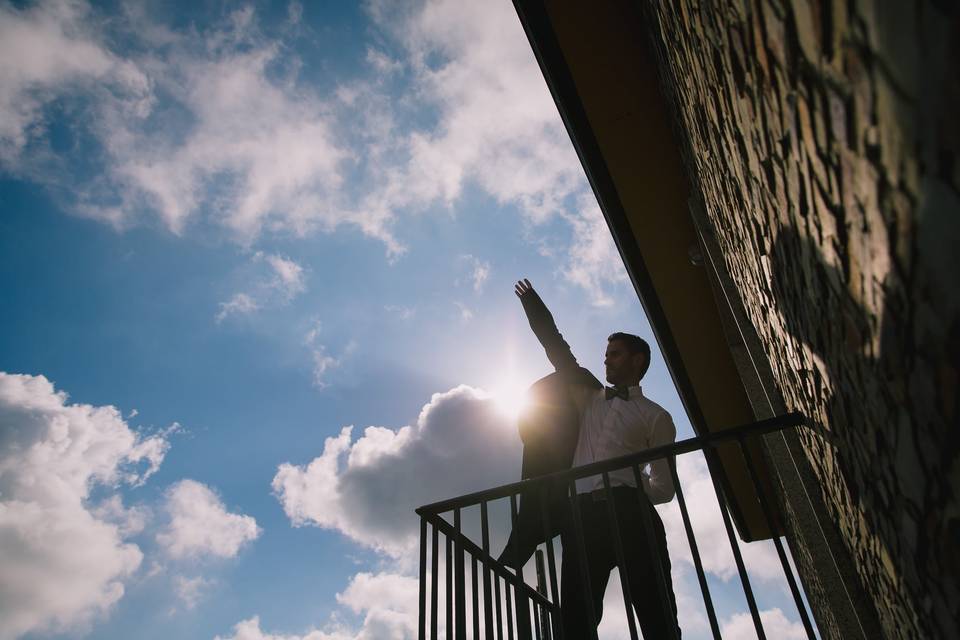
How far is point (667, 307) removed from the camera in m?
4.88

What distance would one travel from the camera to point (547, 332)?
3.63m

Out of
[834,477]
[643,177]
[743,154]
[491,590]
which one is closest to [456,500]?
[491,590]

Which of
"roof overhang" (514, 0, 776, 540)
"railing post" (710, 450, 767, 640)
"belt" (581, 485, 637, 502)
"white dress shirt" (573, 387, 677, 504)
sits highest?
"roof overhang" (514, 0, 776, 540)

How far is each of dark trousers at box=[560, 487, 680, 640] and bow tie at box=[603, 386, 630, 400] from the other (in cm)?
59

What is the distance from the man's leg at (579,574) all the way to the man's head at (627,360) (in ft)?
Result: 3.10

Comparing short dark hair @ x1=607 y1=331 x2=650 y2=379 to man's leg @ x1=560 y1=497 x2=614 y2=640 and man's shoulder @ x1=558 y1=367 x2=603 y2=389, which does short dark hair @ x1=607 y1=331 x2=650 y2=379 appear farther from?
man's leg @ x1=560 y1=497 x2=614 y2=640

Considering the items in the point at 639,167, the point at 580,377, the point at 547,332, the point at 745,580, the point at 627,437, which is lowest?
the point at 745,580

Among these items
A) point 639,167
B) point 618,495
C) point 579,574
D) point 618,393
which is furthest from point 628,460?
point 639,167

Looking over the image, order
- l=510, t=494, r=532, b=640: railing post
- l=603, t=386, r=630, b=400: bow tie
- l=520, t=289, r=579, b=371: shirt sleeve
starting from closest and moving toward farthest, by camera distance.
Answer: l=510, t=494, r=532, b=640: railing post < l=603, t=386, r=630, b=400: bow tie < l=520, t=289, r=579, b=371: shirt sleeve

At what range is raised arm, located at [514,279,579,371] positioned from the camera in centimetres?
346

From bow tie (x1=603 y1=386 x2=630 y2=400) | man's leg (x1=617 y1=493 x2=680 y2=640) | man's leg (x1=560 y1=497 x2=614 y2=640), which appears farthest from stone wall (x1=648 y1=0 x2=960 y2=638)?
bow tie (x1=603 y1=386 x2=630 y2=400)

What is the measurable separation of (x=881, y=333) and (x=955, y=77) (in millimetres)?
439

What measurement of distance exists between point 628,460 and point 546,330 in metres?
1.48

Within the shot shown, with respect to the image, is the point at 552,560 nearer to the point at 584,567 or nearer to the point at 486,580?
the point at 584,567
